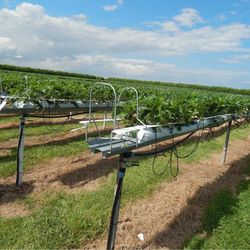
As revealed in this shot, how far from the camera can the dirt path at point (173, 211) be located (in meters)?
5.58

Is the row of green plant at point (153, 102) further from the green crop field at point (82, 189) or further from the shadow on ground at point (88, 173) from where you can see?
the shadow on ground at point (88, 173)

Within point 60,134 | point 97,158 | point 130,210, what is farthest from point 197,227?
point 60,134

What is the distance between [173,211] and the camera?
21.7 feet

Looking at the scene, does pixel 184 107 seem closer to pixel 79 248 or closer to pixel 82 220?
pixel 82 220

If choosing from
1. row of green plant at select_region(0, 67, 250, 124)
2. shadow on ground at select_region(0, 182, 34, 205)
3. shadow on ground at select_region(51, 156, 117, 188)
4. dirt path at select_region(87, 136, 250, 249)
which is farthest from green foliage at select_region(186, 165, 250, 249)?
shadow on ground at select_region(0, 182, 34, 205)

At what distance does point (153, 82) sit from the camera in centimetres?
5769

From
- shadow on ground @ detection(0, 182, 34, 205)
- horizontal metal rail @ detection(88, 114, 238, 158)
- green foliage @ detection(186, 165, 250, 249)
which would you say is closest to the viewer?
horizontal metal rail @ detection(88, 114, 238, 158)

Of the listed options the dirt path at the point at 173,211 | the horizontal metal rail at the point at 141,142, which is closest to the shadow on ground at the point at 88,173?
the dirt path at the point at 173,211

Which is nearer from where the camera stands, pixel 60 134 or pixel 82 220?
pixel 82 220

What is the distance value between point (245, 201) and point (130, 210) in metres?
2.79

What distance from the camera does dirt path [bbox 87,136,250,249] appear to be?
558 cm

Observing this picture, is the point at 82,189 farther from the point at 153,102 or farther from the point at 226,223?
the point at 226,223

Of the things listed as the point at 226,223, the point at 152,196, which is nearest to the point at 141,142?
the point at 152,196

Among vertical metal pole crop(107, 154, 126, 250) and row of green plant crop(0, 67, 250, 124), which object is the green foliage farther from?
row of green plant crop(0, 67, 250, 124)
